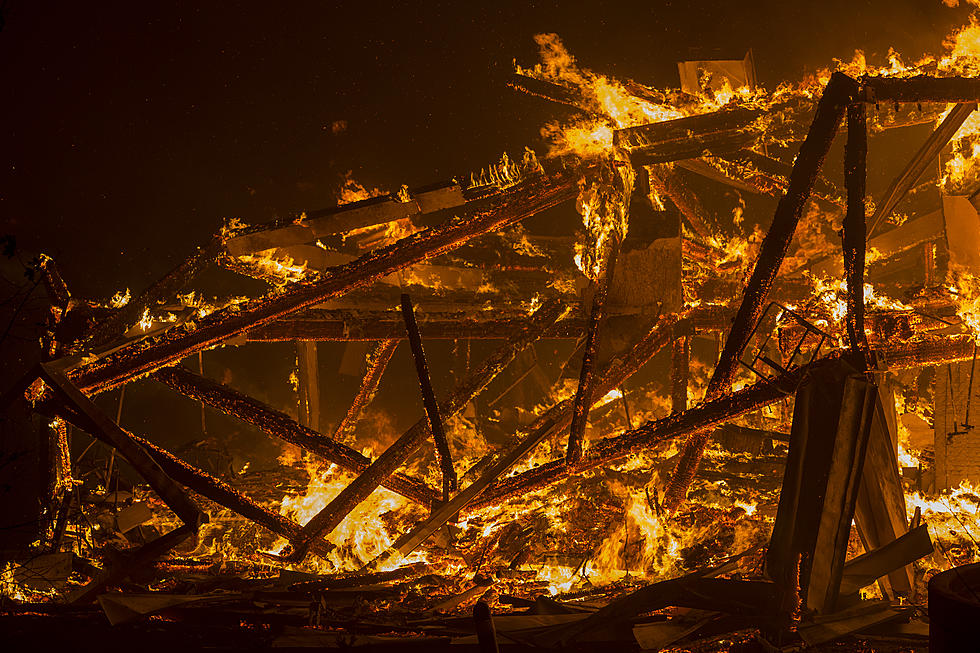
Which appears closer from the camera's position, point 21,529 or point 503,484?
point 503,484

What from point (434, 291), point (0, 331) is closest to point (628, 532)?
point (434, 291)

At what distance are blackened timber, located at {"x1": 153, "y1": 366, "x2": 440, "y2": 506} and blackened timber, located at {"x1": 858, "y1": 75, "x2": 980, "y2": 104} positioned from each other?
4.62 metres

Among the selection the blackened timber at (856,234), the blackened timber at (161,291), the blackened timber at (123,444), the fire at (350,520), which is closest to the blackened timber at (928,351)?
the blackened timber at (856,234)

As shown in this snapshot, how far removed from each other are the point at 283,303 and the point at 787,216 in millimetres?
3827

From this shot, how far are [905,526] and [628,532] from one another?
2436 millimetres

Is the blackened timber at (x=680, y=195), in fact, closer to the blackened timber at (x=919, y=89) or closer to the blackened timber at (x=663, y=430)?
the blackened timber at (x=919, y=89)

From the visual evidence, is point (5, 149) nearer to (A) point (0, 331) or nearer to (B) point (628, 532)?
(A) point (0, 331)

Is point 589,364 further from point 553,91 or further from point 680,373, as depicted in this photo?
point 553,91

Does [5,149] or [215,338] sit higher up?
[5,149]

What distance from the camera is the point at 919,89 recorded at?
4.38 meters

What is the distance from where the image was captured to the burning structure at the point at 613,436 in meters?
4.19

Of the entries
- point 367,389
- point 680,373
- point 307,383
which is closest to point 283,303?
point 367,389

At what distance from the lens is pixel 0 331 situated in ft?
34.9

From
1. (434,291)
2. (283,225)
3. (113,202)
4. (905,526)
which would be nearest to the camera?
(905,526)
